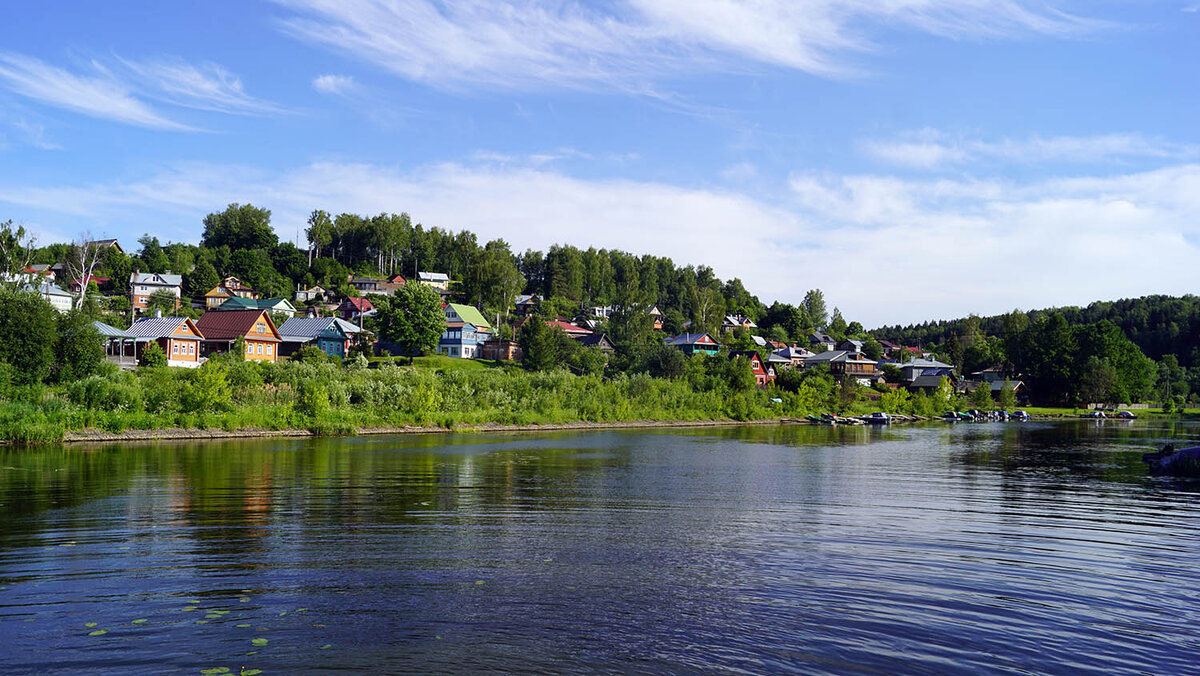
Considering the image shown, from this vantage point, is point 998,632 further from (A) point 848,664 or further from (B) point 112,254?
(B) point 112,254

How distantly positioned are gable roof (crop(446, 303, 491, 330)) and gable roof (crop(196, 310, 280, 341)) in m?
32.9

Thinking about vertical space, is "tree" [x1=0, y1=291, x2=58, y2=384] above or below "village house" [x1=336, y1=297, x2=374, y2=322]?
below

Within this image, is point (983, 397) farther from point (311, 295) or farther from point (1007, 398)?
point (311, 295)

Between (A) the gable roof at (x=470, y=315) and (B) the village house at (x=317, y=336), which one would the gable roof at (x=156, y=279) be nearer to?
(B) the village house at (x=317, y=336)

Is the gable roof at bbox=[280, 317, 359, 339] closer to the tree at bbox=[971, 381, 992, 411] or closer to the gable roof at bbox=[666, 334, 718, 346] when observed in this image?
the gable roof at bbox=[666, 334, 718, 346]

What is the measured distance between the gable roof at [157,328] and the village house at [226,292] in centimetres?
5920

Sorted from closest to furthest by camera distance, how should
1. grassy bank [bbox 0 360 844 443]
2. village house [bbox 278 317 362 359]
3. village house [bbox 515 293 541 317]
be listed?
grassy bank [bbox 0 360 844 443] < village house [bbox 278 317 362 359] < village house [bbox 515 293 541 317]

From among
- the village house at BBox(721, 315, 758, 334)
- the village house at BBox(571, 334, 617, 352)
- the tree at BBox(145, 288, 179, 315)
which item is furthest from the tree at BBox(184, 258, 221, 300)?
the village house at BBox(721, 315, 758, 334)

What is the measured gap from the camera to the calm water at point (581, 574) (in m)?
11.5

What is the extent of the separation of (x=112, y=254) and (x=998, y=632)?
569 ft

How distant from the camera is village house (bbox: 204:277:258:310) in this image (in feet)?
487

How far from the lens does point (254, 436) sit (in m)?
53.4

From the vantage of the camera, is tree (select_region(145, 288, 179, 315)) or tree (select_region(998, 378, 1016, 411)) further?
tree (select_region(998, 378, 1016, 411))

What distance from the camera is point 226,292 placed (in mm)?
152750
